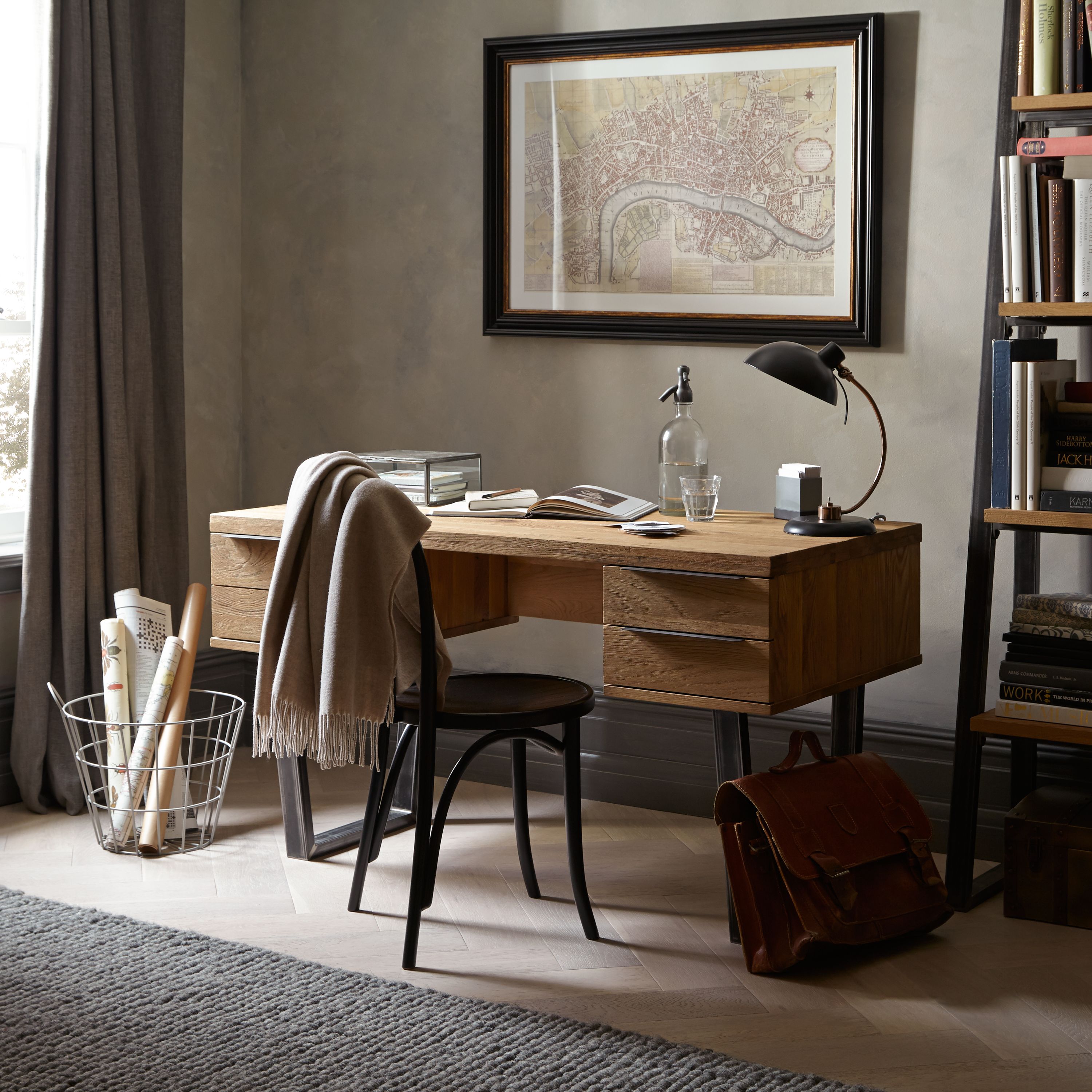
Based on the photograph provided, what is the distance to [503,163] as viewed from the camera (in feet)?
11.2

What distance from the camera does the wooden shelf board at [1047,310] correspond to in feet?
8.27

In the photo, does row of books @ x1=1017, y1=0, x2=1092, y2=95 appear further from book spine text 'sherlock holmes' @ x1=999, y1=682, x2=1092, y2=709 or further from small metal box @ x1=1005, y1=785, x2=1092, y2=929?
small metal box @ x1=1005, y1=785, x2=1092, y2=929

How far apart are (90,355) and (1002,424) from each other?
2.06 metres

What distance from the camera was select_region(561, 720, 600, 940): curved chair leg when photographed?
253 centimetres

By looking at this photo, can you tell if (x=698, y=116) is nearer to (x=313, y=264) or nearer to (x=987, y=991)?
(x=313, y=264)

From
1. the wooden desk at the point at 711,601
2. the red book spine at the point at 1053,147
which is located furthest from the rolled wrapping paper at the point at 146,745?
the red book spine at the point at 1053,147

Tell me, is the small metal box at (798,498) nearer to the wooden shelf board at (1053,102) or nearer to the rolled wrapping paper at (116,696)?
the wooden shelf board at (1053,102)

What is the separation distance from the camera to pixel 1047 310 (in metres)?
2.55

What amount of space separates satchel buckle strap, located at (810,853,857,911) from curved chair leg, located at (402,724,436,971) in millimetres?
655

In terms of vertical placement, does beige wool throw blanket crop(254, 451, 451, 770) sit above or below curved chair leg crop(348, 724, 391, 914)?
above

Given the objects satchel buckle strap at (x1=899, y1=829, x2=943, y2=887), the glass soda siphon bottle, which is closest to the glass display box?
the glass soda siphon bottle

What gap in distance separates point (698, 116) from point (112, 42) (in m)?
1.40

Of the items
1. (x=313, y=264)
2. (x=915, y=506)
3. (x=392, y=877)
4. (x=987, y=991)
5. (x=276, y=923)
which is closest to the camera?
(x=987, y=991)

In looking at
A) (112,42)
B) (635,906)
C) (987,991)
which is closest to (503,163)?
(112,42)
